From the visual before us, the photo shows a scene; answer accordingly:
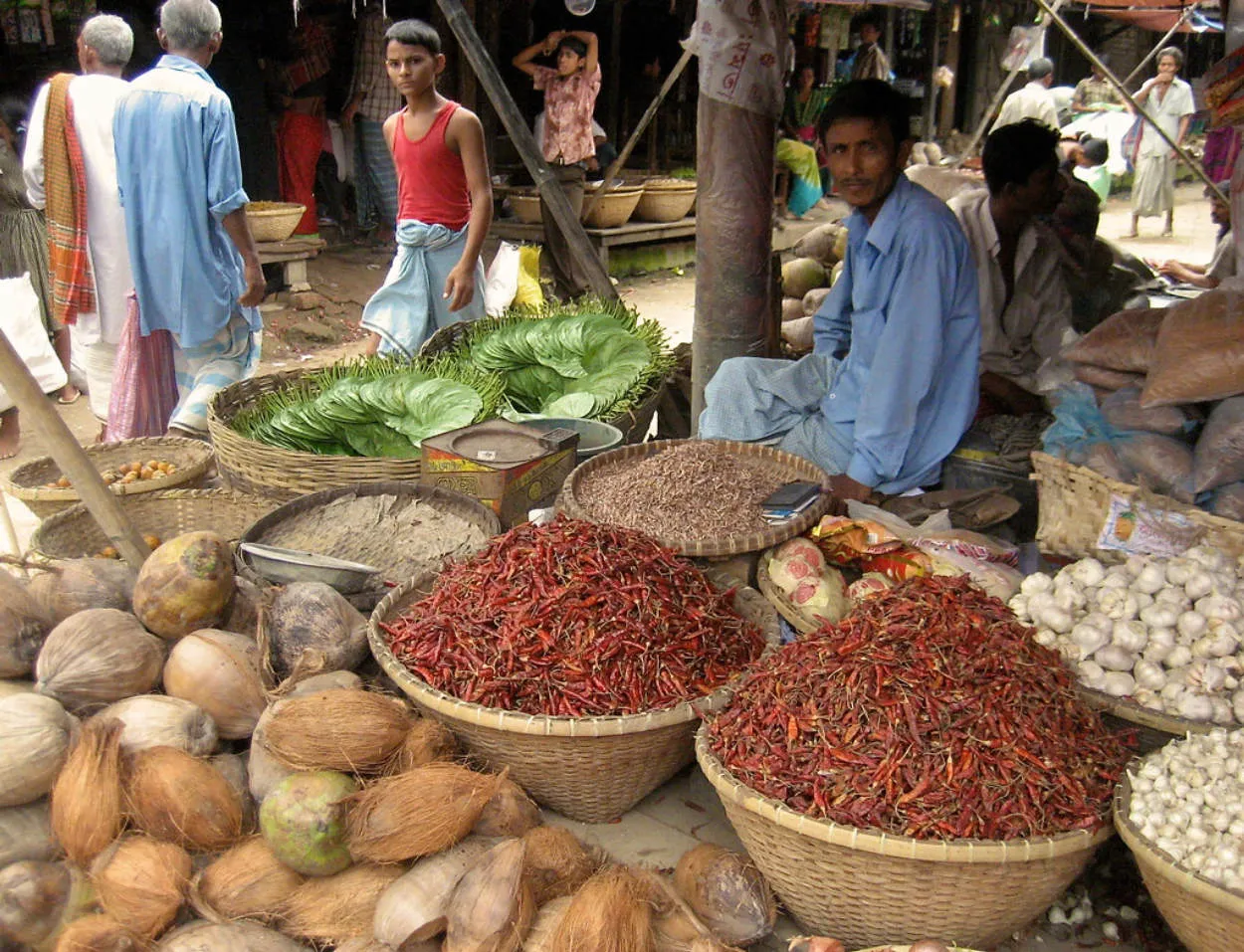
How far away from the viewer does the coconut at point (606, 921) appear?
1.70m

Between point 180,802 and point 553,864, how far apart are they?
719 mm

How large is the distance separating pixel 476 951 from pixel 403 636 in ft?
2.72

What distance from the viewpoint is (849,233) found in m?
3.62

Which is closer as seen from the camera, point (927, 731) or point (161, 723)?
point (927, 731)

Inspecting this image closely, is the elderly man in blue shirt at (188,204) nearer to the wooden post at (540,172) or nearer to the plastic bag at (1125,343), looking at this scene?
the wooden post at (540,172)

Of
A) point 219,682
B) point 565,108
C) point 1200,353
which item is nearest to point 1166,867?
point 1200,353

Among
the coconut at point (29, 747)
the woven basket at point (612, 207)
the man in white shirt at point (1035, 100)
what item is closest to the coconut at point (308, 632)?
the coconut at point (29, 747)

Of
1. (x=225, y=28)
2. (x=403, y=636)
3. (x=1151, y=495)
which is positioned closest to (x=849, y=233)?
(x=1151, y=495)

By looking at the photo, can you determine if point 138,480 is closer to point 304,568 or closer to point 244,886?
point 304,568

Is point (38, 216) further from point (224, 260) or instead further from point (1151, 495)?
point (1151, 495)

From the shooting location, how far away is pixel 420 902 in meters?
1.81

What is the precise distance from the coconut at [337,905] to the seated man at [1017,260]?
300 cm

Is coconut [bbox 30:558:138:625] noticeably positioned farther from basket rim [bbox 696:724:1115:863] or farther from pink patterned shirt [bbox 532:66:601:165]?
pink patterned shirt [bbox 532:66:601:165]

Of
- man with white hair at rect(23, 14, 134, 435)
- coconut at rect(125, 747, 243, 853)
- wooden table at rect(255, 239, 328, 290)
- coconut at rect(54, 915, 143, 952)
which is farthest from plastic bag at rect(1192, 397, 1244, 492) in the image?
wooden table at rect(255, 239, 328, 290)
